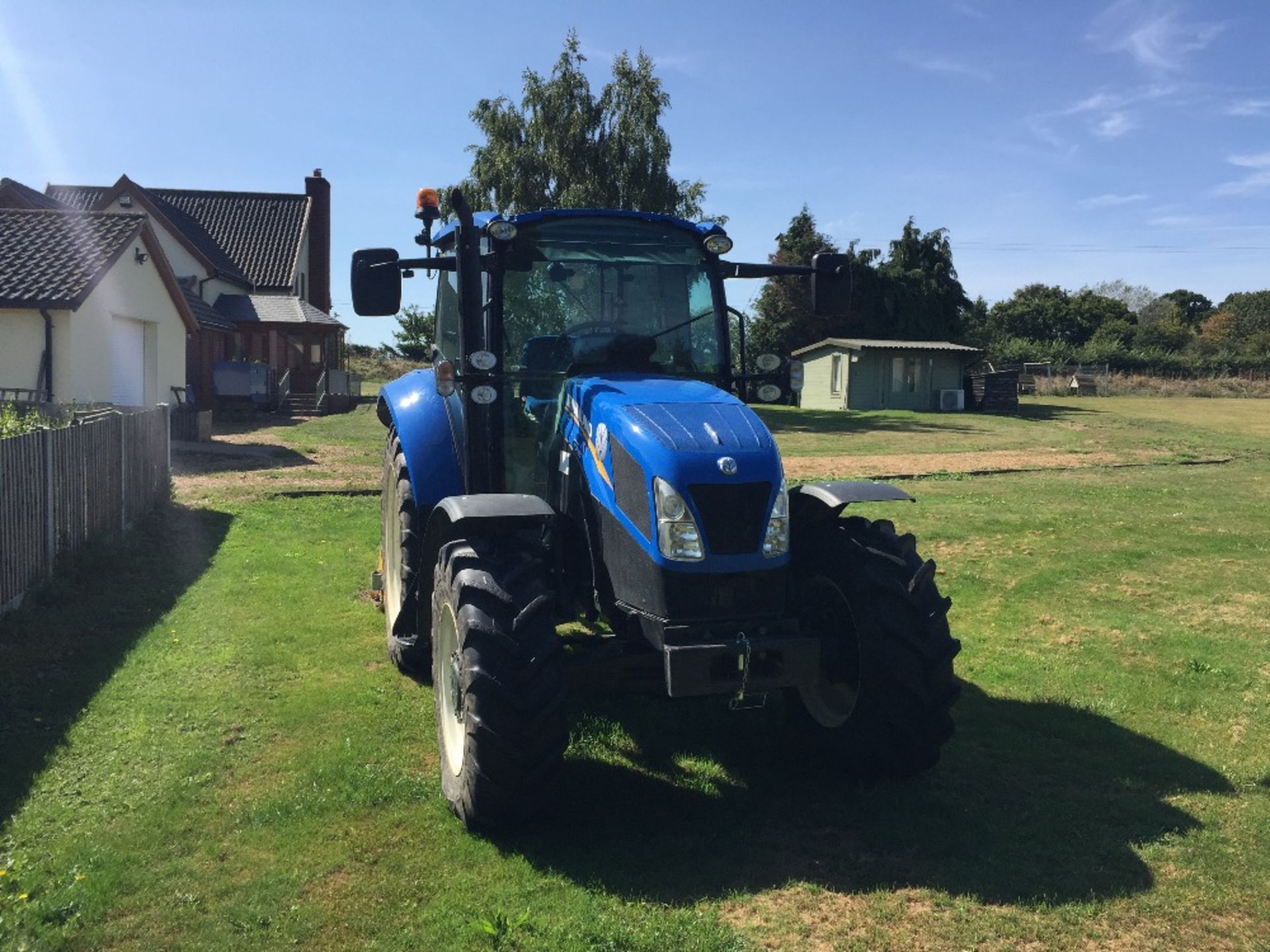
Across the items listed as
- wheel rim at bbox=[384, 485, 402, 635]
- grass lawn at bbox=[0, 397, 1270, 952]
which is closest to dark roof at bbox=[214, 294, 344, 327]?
grass lawn at bbox=[0, 397, 1270, 952]

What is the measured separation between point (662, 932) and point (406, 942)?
852 mm

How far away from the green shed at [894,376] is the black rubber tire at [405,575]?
1281 inches

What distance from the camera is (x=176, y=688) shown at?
6082 mm

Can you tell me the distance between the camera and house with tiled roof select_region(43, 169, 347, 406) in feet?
97.3

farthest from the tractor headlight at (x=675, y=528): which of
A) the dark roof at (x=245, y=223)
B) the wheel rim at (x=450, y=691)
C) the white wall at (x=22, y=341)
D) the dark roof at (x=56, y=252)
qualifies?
the dark roof at (x=245, y=223)

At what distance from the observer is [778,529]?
4449mm

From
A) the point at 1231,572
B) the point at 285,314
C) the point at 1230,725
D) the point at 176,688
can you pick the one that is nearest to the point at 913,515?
the point at 1231,572

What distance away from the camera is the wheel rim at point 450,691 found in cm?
457

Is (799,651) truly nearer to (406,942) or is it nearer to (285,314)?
(406,942)

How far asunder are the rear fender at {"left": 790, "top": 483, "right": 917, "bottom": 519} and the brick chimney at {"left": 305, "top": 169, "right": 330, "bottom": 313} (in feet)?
124

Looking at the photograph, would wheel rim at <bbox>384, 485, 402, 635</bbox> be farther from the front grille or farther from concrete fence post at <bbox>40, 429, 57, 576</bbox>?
the front grille

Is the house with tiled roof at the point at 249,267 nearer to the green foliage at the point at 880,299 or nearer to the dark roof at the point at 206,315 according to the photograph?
the dark roof at the point at 206,315

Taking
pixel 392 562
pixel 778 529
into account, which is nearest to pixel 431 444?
pixel 392 562

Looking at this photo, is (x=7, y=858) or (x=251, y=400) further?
(x=251, y=400)
